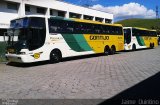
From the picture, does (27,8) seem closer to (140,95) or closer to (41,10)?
(41,10)

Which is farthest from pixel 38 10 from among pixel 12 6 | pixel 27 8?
pixel 12 6

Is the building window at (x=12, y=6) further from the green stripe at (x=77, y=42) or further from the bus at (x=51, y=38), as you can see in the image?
the green stripe at (x=77, y=42)

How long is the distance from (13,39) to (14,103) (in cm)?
933

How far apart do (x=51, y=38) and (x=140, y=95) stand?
10.2 metres

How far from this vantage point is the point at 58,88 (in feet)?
27.4

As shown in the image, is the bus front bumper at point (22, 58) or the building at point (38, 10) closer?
the bus front bumper at point (22, 58)

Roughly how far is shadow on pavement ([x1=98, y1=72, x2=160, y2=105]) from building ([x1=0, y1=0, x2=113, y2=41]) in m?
23.7

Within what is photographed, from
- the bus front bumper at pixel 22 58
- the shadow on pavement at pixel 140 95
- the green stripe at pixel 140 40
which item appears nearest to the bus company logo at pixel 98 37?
the bus front bumper at pixel 22 58

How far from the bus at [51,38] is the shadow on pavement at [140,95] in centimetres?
817

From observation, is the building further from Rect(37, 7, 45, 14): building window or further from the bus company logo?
the bus company logo

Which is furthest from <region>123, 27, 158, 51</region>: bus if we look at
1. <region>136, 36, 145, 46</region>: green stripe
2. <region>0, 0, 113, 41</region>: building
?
<region>0, 0, 113, 41</region>: building

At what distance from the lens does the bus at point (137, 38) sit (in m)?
28.3

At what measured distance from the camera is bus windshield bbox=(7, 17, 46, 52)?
47.7 feet

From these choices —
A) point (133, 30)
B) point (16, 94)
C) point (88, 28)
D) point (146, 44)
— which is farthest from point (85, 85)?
point (146, 44)
